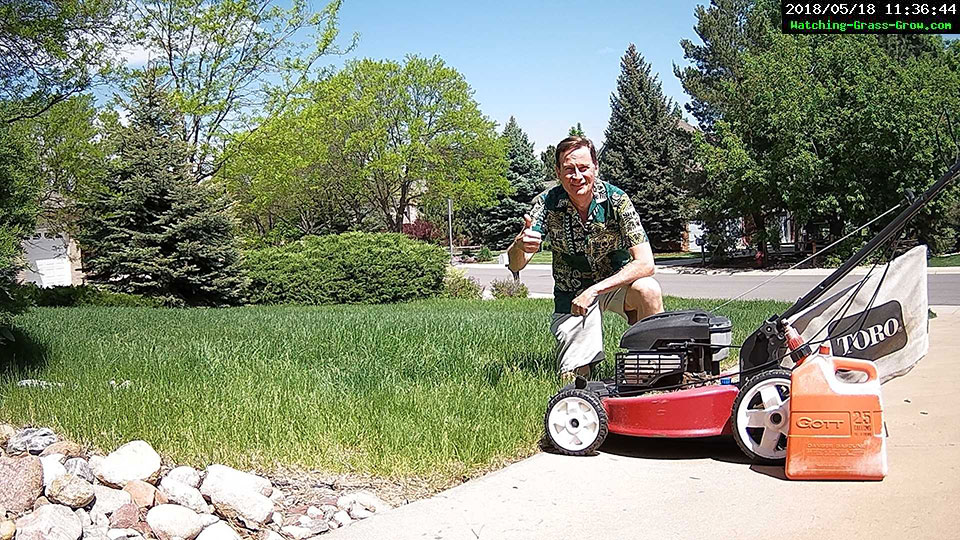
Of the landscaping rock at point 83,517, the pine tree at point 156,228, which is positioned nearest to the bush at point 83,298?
the pine tree at point 156,228

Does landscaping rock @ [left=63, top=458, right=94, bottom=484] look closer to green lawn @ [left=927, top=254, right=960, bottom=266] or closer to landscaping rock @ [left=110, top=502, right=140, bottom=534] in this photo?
landscaping rock @ [left=110, top=502, right=140, bottom=534]

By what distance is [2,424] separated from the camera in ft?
15.9

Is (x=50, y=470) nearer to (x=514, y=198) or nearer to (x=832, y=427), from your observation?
(x=832, y=427)

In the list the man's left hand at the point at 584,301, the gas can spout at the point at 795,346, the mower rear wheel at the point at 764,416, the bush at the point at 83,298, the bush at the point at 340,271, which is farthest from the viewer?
the bush at the point at 340,271

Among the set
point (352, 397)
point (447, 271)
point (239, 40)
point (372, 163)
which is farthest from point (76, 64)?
point (372, 163)

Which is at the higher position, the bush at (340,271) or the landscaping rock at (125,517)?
the bush at (340,271)

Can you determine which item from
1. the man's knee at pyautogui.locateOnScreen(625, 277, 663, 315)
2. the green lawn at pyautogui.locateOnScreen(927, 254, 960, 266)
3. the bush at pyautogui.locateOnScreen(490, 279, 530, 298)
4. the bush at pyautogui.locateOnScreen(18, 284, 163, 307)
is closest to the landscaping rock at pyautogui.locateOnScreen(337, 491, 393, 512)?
the man's knee at pyautogui.locateOnScreen(625, 277, 663, 315)

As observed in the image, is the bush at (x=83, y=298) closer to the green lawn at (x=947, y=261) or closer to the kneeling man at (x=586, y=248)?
the kneeling man at (x=586, y=248)

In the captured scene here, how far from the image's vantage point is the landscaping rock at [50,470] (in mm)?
3631

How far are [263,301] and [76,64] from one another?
11.7 meters

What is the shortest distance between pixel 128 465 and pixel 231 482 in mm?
567

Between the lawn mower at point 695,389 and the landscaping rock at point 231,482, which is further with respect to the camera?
the lawn mower at point 695,389

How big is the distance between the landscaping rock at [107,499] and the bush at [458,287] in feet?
55.0

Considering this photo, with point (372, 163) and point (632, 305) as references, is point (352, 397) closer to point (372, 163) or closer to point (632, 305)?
point (632, 305)
